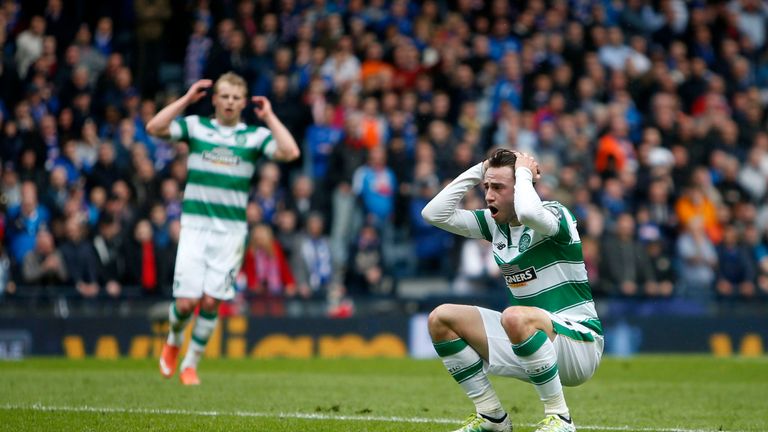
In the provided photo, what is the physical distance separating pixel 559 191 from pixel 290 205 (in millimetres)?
4288

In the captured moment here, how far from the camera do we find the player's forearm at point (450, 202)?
25.3ft

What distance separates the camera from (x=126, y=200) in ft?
55.7

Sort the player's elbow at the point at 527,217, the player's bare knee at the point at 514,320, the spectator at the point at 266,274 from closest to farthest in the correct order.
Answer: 1. the player's bare knee at the point at 514,320
2. the player's elbow at the point at 527,217
3. the spectator at the point at 266,274

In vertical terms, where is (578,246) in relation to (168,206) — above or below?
above

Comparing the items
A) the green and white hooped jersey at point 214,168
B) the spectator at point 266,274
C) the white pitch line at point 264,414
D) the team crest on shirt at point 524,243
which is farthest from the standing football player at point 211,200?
the spectator at point 266,274

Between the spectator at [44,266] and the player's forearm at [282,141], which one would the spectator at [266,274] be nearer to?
the spectator at [44,266]

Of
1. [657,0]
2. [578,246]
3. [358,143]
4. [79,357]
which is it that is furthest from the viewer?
[657,0]

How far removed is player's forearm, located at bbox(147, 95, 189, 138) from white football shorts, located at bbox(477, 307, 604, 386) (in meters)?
4.46

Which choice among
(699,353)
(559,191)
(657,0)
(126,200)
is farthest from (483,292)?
(657,0)

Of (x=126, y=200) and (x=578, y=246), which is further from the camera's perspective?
(x=126, y=200)

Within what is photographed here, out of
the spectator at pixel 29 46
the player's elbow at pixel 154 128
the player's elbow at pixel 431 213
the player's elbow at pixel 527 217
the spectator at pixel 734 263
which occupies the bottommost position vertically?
the spectator at pixel 734 263

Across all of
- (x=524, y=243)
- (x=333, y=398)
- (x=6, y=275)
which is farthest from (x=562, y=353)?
(x=6, y=275)

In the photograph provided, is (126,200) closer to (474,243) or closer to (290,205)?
(290,205)

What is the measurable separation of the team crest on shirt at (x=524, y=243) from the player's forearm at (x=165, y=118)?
176 inches
